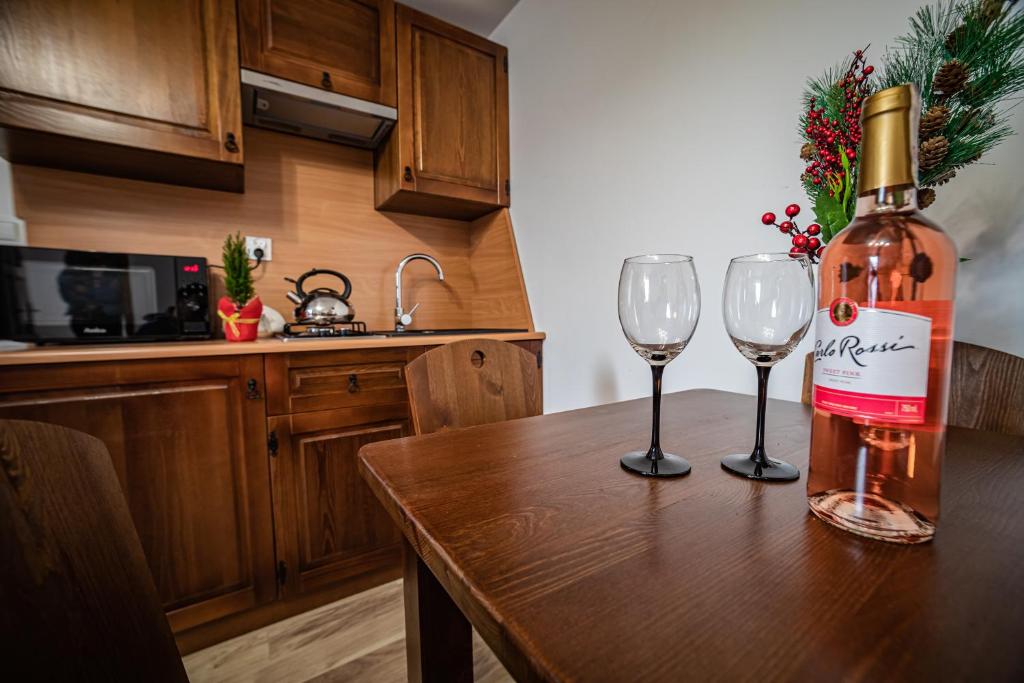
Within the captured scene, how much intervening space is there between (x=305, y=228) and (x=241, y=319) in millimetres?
692

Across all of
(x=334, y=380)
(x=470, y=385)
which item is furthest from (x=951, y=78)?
(x=334, y=380)

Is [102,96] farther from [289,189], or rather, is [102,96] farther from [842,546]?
[842,546]

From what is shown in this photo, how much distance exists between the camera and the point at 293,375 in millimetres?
1291

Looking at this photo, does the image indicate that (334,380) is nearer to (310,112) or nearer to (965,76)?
(310,112)

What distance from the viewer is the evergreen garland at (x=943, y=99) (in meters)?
0.57

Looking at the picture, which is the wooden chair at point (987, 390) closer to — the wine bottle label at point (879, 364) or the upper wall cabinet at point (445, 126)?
the wine bottle label at point (879, 364)

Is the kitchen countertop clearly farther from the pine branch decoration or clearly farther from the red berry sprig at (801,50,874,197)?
the pine branch decoration

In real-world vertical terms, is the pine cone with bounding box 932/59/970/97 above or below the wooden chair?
above

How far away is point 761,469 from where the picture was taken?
46 centimetres

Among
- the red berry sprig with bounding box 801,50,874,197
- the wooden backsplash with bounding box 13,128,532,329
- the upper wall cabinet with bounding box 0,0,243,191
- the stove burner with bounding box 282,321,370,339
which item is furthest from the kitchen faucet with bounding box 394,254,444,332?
the red berry sprig with bounding box 801,50,874,197

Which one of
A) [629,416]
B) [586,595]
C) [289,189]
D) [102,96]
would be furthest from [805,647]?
[289,189]

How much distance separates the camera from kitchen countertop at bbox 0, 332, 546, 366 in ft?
3.26

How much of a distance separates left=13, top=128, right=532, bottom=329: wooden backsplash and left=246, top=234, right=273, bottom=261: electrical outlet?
24mm

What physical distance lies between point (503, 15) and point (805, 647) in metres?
2.50
